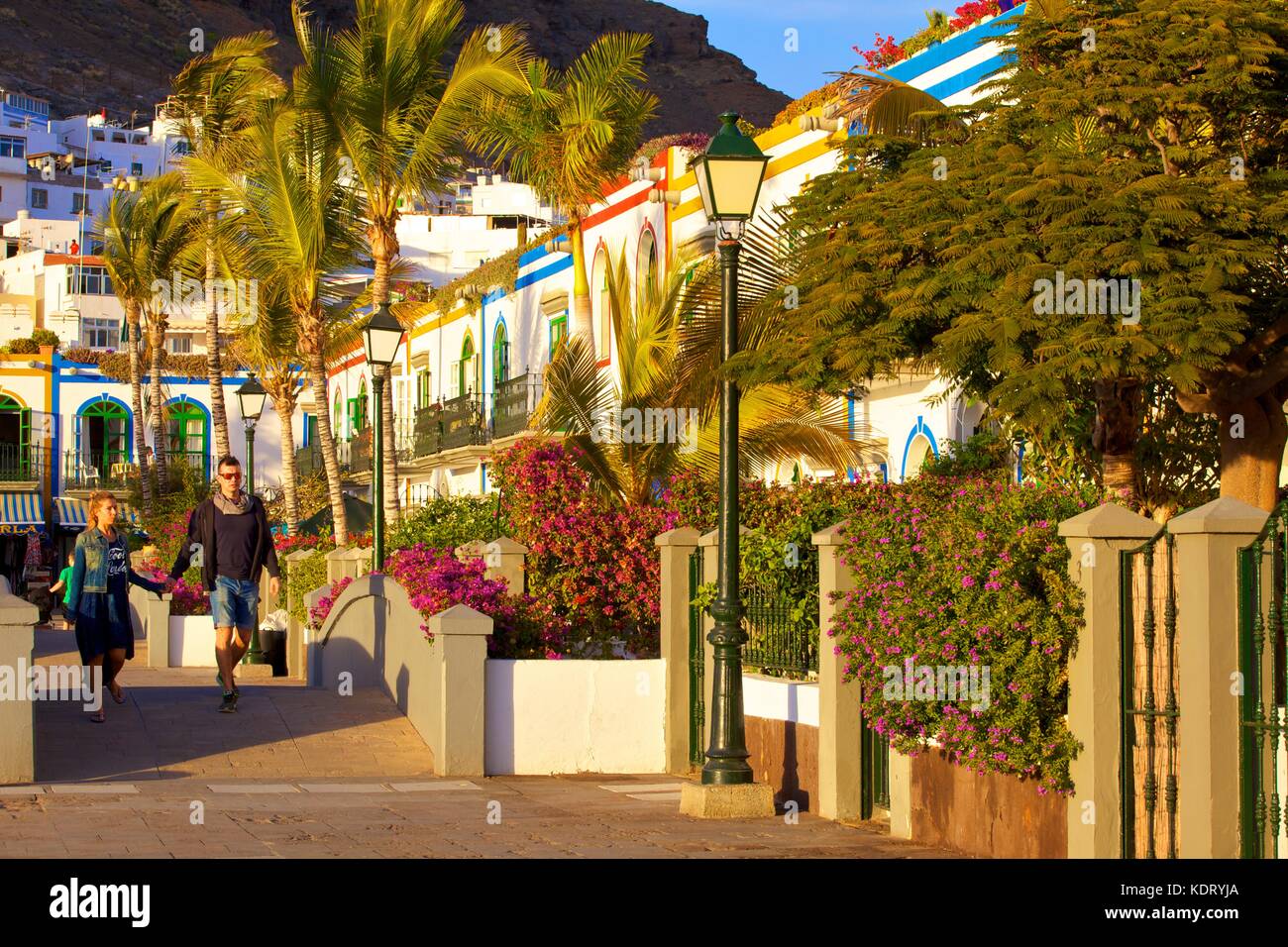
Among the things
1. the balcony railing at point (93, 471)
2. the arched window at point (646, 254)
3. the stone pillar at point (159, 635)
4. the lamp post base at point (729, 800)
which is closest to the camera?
the lamp post base at point (729, 800)

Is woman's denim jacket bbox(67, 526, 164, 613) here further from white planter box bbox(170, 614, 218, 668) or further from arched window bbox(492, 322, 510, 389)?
arched window bbox(492, 322, 510, 389)

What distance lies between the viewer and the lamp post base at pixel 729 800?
12031 millimetres

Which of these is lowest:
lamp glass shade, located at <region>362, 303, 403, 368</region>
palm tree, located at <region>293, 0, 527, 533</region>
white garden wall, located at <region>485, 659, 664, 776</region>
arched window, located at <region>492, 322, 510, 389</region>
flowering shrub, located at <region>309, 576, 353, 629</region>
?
white garden wall, located at <region>485, 659, 664, 776</region>

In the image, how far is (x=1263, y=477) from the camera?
1287 cm

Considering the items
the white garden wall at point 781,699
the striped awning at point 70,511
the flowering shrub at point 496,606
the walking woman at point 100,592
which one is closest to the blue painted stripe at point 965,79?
the flowering shrub at point 496,606

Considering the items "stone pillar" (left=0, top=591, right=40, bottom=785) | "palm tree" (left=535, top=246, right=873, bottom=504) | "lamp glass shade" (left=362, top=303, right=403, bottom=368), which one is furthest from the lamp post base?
"lamp glass shade" (left=362, top=303, right=403, bottom=368)

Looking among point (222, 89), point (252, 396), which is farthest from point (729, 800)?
point (222, 89)

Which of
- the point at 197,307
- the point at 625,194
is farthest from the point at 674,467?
the point at 197,307

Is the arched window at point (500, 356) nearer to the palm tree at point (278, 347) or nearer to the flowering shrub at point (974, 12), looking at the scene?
the palm tree at point (278, 347)

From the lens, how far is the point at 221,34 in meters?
164

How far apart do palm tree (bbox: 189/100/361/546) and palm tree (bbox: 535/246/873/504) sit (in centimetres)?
806

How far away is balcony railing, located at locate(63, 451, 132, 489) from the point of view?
2323 inches

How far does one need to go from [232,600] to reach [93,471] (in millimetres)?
47449

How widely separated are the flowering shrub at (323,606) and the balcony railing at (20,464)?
38.5m
